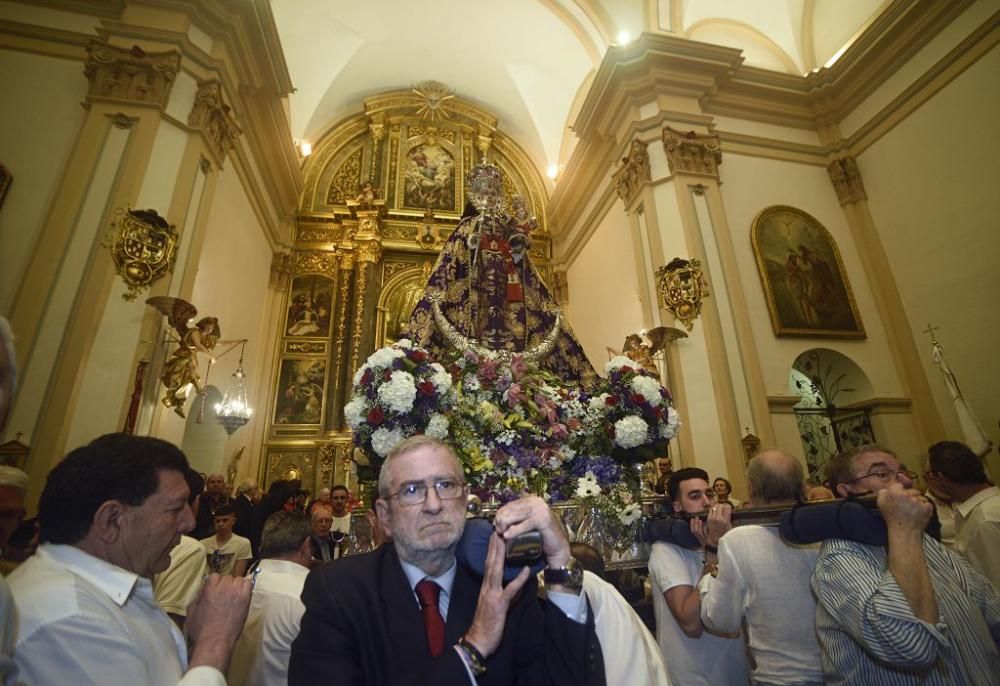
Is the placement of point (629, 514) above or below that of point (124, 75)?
below

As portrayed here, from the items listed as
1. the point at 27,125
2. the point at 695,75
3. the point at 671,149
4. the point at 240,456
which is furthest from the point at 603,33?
the point at 240,456

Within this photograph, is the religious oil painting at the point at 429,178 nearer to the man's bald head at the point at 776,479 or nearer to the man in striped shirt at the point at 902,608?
the man's bald head at the point at 776,479

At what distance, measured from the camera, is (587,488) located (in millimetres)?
2496

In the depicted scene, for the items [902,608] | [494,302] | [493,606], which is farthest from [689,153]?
[493,606]

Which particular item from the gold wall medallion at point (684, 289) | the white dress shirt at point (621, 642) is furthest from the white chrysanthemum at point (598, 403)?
the gold wall medallion at point (684, 289)

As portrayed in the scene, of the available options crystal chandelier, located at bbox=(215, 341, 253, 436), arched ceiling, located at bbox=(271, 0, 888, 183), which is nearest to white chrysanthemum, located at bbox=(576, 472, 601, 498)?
crystal chandelier, located at bbox=(215, 341, 253, 436)

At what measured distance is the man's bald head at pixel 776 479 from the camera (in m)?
1.96

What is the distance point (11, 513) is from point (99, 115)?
18.1 feet

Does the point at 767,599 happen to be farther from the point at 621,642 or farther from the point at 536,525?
the point at 536,525

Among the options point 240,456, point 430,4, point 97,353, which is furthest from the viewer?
point 430,4

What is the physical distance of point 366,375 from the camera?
262cm

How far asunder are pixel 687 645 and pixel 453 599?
138 cm

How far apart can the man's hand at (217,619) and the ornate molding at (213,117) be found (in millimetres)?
6584

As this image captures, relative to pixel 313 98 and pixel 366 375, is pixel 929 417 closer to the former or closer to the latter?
pixel 366 375
